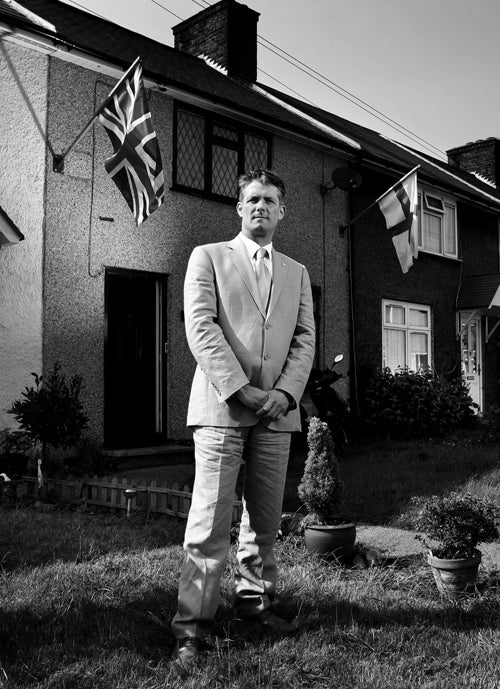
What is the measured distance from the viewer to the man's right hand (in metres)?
3.19

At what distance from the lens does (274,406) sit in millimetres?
3246

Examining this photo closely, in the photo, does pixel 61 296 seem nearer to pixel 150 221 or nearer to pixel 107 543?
pixel 150 221

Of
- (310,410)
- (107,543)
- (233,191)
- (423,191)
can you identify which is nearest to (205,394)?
(107,543)

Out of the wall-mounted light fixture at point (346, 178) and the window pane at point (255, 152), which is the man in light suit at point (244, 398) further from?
the wall-mounted light fixture at point (346, 178)

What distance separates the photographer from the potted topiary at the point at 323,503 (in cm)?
454

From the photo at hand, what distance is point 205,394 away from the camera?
3.29 m

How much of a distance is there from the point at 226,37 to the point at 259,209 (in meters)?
12.3

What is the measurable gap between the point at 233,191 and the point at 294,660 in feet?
28.5

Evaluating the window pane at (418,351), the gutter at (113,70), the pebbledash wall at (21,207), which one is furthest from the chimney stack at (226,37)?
the pebbledash wall at (21,207)

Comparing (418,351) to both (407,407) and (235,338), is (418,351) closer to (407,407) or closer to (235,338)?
(407,407)

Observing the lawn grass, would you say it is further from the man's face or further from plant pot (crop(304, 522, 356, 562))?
the man's face

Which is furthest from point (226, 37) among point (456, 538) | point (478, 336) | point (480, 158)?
point (456, 538)

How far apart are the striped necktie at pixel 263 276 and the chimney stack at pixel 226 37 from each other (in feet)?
40.3

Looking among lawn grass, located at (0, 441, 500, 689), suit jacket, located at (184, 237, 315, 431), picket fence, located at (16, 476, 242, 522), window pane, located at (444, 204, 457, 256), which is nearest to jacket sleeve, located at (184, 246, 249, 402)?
suit jacket, located at (184, 237, 315, 431)
